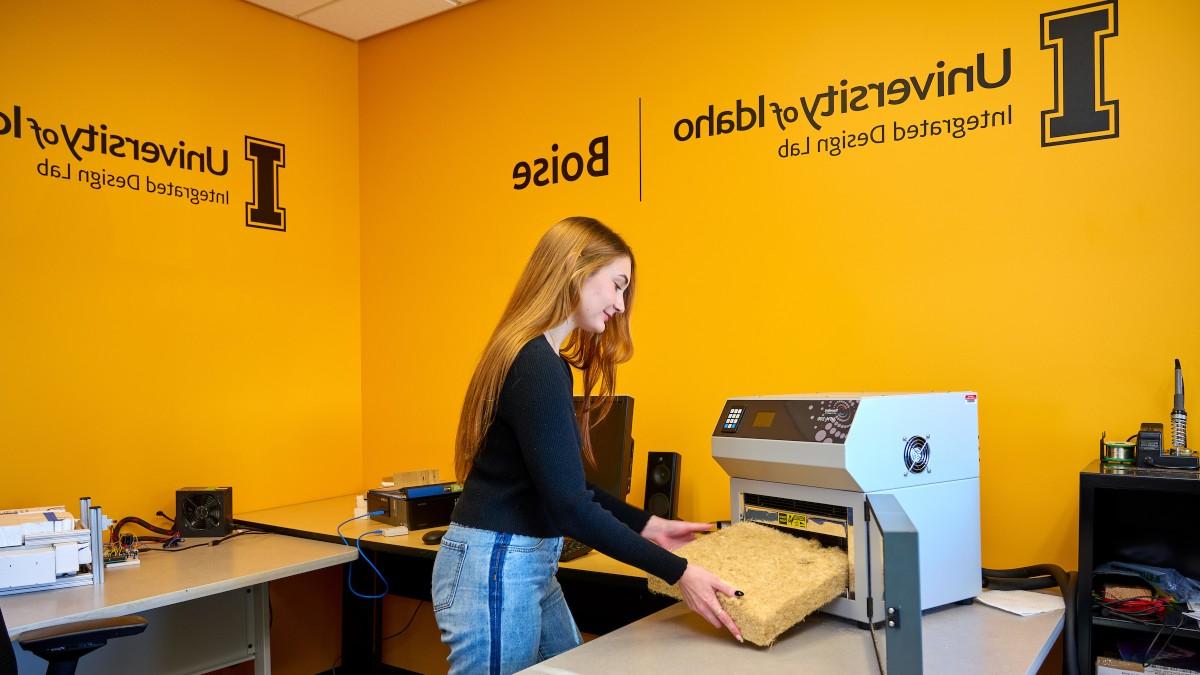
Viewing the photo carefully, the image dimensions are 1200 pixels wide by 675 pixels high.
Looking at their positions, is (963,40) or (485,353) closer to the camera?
(485,353)

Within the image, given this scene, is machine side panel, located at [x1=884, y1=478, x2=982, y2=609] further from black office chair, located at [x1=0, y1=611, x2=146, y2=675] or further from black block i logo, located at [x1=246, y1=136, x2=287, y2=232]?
black block i logo, located at [x1=246, y1=136, x2=287, y2=232]

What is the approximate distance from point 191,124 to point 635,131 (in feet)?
5.39

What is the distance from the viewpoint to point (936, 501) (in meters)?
1.81

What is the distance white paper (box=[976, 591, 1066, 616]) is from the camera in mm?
1827

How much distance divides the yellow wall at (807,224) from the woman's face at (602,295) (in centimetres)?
98

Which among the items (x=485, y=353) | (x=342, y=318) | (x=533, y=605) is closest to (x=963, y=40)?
(x=485, y=353)

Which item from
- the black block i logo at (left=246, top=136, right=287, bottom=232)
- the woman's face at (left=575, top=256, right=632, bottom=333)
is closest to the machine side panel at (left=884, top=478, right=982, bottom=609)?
the woman's face at (left=575, top=256, right=632, bottom=333)

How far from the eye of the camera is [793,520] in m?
1.83

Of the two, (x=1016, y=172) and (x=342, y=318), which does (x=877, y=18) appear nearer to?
(x=1016, y=172)

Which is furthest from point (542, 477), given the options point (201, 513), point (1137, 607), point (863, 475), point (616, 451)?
point (201, 513)

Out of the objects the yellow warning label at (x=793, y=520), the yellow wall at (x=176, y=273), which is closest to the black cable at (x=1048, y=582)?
the yellow warning label at (x=793, y=520)

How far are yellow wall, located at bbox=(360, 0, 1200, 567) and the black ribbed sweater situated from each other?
1.15 m

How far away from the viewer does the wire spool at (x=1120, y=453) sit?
189cm

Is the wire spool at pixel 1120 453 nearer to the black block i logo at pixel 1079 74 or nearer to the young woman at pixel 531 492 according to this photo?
the black block i logo at pixel 1079 74
